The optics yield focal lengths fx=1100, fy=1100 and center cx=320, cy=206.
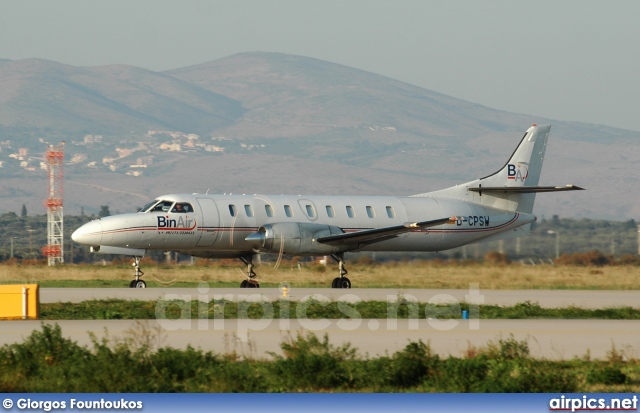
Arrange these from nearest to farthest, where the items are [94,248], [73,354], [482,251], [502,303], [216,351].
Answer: [73,354]
[216,351]
[502,303]
[94,248]
[482,251]

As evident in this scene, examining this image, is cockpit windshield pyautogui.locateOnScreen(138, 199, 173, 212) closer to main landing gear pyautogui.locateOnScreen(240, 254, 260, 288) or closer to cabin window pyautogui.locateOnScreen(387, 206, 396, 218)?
main landing gear pyautogui.locateOnScreen(240, 254, 260, 288)

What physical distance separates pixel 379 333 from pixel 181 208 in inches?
601

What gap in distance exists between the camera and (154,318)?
24.4 m

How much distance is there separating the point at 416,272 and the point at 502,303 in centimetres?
1345

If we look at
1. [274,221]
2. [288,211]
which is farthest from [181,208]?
[288,211]

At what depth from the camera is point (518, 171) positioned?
4162 cm

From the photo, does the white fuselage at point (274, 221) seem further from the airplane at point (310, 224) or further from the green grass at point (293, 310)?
the green grass at point (293, 310)

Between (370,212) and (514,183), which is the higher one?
(514,183)

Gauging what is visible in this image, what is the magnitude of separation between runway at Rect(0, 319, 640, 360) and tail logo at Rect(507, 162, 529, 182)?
16.8 m

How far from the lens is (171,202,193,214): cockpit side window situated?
35231 mm

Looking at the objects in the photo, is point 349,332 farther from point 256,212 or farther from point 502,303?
point 256,212

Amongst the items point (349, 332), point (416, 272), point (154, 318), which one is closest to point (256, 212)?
point (416, 272)

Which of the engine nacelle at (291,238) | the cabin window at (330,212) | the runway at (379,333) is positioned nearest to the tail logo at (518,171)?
the cabin window at (330,212)

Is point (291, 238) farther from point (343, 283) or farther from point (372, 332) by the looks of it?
point (372, 332)
